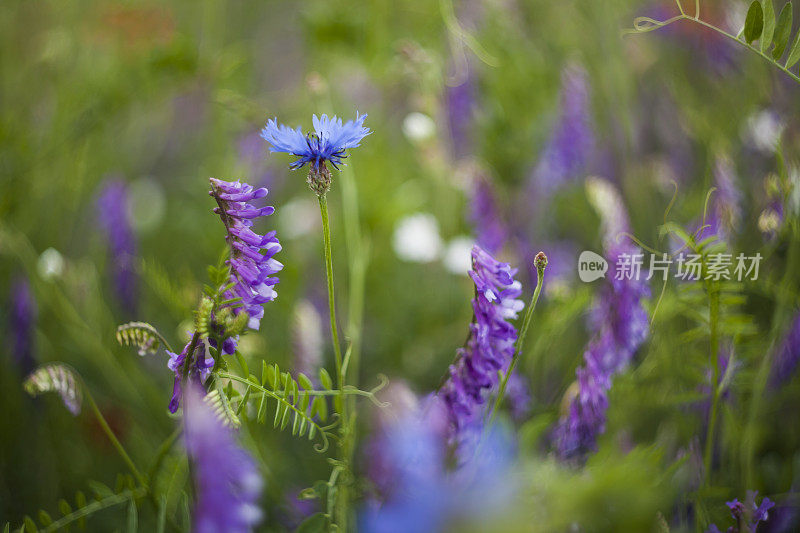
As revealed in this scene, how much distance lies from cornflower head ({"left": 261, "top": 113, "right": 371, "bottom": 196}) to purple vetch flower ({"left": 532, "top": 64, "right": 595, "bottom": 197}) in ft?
3.22

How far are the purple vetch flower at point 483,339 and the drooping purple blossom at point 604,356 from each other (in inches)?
5.7

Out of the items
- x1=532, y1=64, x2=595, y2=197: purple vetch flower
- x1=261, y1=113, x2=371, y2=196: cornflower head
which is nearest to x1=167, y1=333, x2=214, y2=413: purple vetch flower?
x1=261, y1=113, x2=371, y2=196: cornflower head

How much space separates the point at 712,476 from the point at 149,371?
129cm

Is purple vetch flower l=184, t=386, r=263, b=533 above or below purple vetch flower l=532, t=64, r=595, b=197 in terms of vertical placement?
below

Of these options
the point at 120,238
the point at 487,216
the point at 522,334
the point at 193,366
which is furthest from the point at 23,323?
the point at 522,334

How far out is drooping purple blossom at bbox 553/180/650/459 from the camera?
0.78 m

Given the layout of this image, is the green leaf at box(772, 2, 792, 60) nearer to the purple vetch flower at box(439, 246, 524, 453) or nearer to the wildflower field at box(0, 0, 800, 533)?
the wildflower field at box(0, 0, 800, 533)

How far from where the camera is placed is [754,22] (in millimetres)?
727

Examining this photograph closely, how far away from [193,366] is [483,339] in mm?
297

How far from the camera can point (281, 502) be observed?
40.4 inches

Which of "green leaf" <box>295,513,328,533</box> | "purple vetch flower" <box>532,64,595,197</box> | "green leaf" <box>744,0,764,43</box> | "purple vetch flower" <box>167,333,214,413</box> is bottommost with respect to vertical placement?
"green leaf" <box>295,513,328,533</box>

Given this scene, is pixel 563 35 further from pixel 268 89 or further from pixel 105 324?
pixel 105 324

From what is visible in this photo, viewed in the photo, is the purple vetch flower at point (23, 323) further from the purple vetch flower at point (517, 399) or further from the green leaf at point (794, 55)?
the green leaf at point (794, 55)

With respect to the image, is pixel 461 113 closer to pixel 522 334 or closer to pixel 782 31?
pixel 782 31
